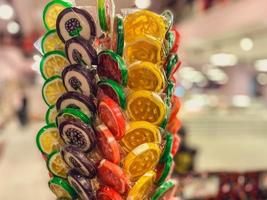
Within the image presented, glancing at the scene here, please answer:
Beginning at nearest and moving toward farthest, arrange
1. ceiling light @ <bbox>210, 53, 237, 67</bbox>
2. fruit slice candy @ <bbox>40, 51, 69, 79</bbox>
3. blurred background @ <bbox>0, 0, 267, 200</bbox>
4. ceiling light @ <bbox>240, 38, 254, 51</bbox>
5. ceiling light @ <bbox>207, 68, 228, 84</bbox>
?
1. fruit slice candy @ <bbox>40, 51, 69, 79</bbox>
2. blurred background @ <bbox>0, 0, 267, 200</bbox>
3. ceiling light @ <bbox>240, 38, 254, 51</bbox>
4. ceiling light @ <bbox>210, 53, 237, 67</bbox>
5. ceiling light @ <bbox>207, 68, 228, 84</bbox>

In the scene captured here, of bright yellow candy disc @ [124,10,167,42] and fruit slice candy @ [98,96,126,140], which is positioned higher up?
bright yellow candy disc @ [124,10,167,42]

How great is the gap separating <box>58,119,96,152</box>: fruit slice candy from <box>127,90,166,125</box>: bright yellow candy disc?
155 mm

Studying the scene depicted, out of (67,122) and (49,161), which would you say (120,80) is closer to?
(67,122)

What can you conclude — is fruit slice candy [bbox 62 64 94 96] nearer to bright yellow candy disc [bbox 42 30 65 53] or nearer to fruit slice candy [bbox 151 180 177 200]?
Answer: bright yellow candy disc [bbox 42 30 65 53]

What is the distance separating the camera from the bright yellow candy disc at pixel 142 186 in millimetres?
1276

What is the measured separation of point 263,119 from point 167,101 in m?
10.8

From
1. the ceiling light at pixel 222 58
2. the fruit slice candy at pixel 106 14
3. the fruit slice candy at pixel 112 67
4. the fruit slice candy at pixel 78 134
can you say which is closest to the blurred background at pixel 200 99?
the ceiling light at pixel 222 58

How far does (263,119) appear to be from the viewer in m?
11.5

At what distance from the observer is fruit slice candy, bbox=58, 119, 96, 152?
1264 millimetres

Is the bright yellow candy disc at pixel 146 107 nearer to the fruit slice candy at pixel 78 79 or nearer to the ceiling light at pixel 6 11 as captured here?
the fruit slice candy at pixel 78 79

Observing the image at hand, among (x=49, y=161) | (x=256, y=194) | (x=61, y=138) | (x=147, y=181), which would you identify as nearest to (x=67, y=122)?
(x=61, y=138)

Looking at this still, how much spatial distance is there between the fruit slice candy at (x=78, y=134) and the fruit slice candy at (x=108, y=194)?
0.14m

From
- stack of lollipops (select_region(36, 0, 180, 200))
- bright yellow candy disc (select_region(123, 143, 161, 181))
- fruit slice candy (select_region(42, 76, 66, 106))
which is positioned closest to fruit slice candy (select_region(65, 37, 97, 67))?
stack of lollipops (select_region(36, 0, 180, 200))

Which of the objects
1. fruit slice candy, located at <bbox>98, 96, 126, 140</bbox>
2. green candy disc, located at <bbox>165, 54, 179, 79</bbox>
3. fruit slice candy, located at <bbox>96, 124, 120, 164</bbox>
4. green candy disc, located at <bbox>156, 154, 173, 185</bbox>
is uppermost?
green candy disc, located at <bbox>165, 54, 179, 79</bbox>
